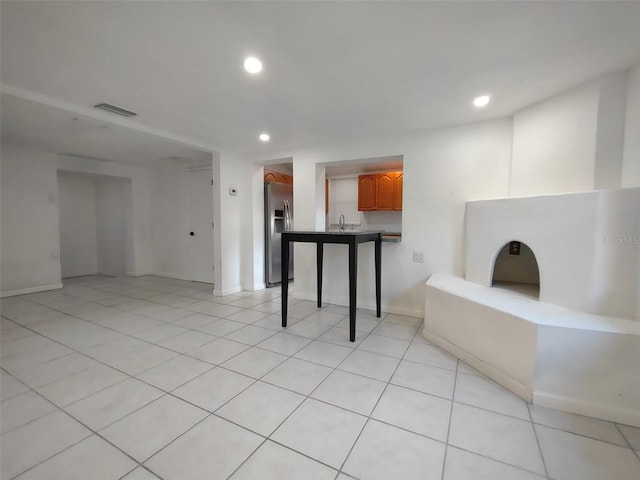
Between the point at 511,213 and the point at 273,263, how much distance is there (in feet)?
11.7

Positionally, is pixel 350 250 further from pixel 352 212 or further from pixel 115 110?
pixel 352 212

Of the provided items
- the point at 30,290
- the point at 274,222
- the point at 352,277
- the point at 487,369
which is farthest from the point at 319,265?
the point at 30,290

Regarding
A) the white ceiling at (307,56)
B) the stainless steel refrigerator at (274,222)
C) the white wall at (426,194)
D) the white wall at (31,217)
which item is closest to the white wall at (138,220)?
the white wall at (31,217)

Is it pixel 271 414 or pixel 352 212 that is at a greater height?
pixel 352 212

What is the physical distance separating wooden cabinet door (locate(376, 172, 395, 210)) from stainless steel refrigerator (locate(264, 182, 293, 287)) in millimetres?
1725

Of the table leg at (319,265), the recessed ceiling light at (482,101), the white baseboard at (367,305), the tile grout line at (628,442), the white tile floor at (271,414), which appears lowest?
the white tile floor at (271,414)

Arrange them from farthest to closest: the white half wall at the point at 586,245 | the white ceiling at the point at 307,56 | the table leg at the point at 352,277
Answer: the table leg at the point at 352,277, the white half wall at the point at 586,245, the white ceiling at the point at 307,56

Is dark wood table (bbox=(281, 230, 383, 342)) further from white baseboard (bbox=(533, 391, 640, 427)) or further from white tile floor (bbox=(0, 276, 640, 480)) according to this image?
white baseboard (bbox=(533, 391, 640, 427))

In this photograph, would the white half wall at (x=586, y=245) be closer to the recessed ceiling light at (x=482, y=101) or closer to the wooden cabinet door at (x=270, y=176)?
the recessed ceiling light at (x=482, y=101)

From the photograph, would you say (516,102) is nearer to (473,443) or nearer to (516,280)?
(516,280)

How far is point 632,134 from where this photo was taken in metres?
1.83

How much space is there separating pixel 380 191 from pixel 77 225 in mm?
6441

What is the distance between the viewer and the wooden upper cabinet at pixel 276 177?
193 inches

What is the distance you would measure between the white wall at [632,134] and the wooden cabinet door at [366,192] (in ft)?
10.9
